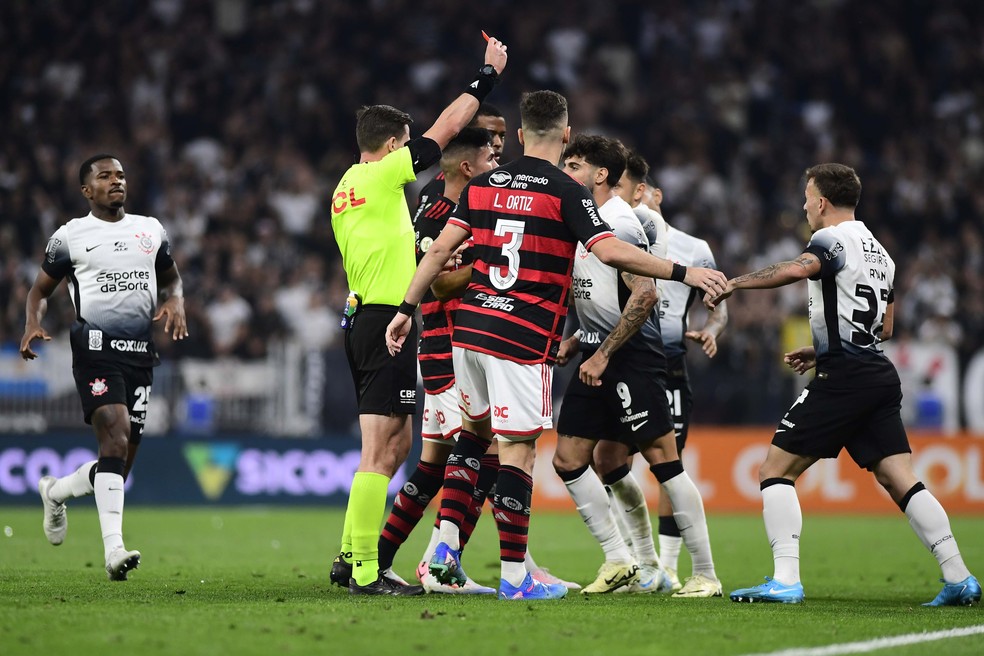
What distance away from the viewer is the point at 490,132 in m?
9.26

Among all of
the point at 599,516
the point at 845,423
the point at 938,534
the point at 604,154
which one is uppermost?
the point at 604,154

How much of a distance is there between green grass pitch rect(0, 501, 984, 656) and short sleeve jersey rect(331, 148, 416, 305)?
6.37ft

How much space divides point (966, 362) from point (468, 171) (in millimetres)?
13040

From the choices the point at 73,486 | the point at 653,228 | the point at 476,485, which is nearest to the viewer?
the point at 476,485

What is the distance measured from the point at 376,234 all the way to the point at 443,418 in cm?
138

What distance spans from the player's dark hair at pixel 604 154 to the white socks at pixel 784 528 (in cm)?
239

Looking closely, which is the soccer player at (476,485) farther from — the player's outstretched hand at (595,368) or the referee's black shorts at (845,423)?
the referee's black shorts at (845,423)

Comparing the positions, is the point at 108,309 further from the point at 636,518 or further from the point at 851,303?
the point at 851,303

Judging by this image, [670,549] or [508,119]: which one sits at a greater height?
[508,119]

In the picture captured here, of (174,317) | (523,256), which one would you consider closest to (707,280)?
(523,256)

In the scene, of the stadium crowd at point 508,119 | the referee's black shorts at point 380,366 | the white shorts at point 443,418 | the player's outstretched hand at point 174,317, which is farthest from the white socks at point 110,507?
the stadium crowd at point 508,119

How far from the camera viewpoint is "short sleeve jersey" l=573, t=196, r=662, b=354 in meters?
8.71

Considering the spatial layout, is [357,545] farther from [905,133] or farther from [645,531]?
[905,133]

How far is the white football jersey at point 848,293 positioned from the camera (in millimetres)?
8062
